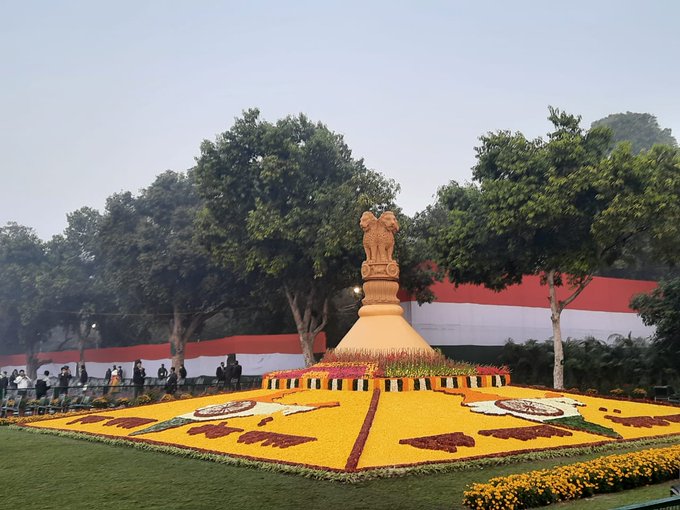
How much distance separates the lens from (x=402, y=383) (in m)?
12.6

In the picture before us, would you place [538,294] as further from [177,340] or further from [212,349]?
[177,340]

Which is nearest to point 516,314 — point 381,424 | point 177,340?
point 177,340

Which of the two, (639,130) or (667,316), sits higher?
(639,130)

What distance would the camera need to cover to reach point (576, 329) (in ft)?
83.6

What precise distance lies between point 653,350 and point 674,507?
59.2 ft

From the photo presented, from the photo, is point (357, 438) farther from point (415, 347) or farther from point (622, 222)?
point (622, 222)

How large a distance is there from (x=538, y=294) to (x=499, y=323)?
2.51 meters

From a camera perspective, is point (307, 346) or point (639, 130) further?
point (639, 130)

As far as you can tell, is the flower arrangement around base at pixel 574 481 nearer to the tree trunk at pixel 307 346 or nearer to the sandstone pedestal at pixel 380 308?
the sandstone pedestal at pixel 380 308

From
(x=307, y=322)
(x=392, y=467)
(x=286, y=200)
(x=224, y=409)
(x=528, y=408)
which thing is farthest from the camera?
(x=307, y=322)

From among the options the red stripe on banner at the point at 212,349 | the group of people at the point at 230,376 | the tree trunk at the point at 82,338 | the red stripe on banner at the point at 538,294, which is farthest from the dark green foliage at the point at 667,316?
the tree trunk at the point at 82,338

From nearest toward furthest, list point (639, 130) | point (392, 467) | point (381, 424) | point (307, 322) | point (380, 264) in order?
point (392, 467)
point (381, 424)
point (380, 264)
point (307, 322)
point (639, 130)

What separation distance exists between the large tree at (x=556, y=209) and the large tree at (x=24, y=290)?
26.8 meters

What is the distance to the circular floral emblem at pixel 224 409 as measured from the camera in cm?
1161
